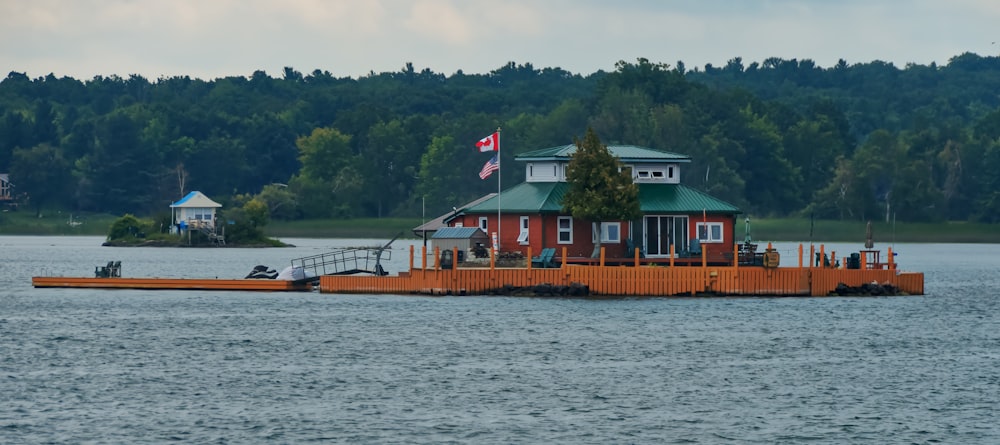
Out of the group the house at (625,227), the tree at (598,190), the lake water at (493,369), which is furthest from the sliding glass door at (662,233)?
the lake water at (493,369)

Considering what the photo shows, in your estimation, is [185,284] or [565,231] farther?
[185,284]

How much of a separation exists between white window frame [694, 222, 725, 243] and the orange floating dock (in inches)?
725

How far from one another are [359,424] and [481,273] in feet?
97.0

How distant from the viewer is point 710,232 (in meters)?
78.9

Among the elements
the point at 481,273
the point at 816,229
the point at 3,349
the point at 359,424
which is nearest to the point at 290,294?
the point at 481,273

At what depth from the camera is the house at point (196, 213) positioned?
16000 centimetres

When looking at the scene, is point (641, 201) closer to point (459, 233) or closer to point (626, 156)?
point (626, 156)

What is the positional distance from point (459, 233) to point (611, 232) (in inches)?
275

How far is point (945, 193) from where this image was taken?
193250mm

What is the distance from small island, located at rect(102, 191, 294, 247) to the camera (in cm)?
15988

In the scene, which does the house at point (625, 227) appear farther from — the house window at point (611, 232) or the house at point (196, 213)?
the house at point (196, 213)

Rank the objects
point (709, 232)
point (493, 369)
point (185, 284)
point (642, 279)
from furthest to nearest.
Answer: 1. point (185, 284)
2. point (709, 232)
3. point (642, 279)
4. point (493, 369)

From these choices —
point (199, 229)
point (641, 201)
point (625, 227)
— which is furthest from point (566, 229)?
point (199, 229)

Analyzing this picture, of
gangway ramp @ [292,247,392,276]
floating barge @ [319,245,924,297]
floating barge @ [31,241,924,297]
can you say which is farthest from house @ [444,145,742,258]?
gangway ramp @ [292,247,392,276]
